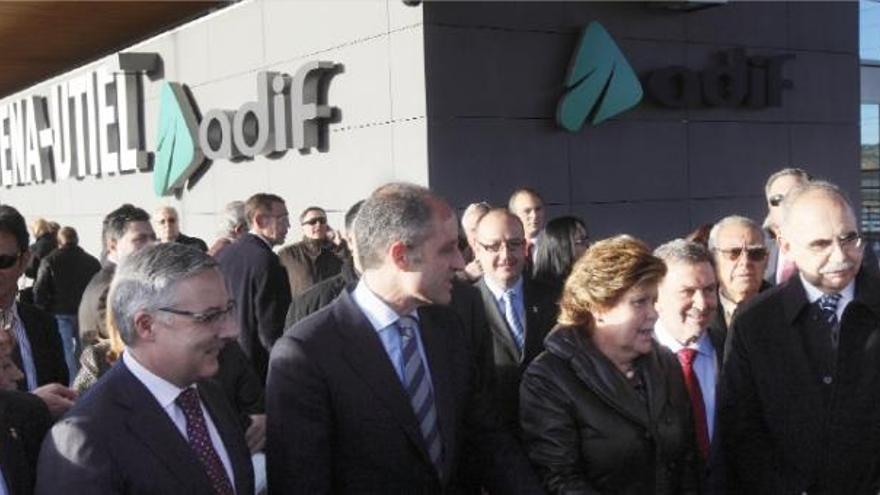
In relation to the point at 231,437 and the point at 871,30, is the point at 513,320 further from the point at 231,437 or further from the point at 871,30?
the point at 871,30

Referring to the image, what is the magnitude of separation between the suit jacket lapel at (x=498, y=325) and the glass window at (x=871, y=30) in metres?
12.9

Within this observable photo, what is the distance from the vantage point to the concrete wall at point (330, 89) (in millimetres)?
9062

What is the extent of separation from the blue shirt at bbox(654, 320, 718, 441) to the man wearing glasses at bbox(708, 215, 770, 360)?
598mm

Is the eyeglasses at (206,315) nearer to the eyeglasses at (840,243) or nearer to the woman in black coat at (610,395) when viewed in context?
the woman in black coat at (610,395)

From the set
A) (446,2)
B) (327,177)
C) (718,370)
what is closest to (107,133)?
(327,177)

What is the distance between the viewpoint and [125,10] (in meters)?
15.4

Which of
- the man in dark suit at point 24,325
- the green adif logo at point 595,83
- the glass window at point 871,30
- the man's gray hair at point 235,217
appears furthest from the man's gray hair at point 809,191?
the glass window at point 871,30

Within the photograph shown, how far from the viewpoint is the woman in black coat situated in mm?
2904

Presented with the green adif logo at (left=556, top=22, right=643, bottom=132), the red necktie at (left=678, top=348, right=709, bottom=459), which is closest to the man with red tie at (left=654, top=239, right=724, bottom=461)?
the red necktie at (left=678, top=348, right=709, bottom=459)

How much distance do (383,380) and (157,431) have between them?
2.18ft

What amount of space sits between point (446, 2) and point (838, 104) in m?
5.38

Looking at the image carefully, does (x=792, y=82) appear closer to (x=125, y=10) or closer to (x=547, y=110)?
(x=547, y=110)

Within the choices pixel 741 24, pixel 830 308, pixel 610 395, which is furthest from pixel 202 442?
pixel 741 24

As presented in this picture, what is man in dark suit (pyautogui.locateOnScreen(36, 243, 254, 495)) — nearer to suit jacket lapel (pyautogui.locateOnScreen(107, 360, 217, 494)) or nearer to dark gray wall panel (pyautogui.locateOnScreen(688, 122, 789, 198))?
suit jacket lapel (pyautogui.locateOnScreen(107, 360, 217, 494))
